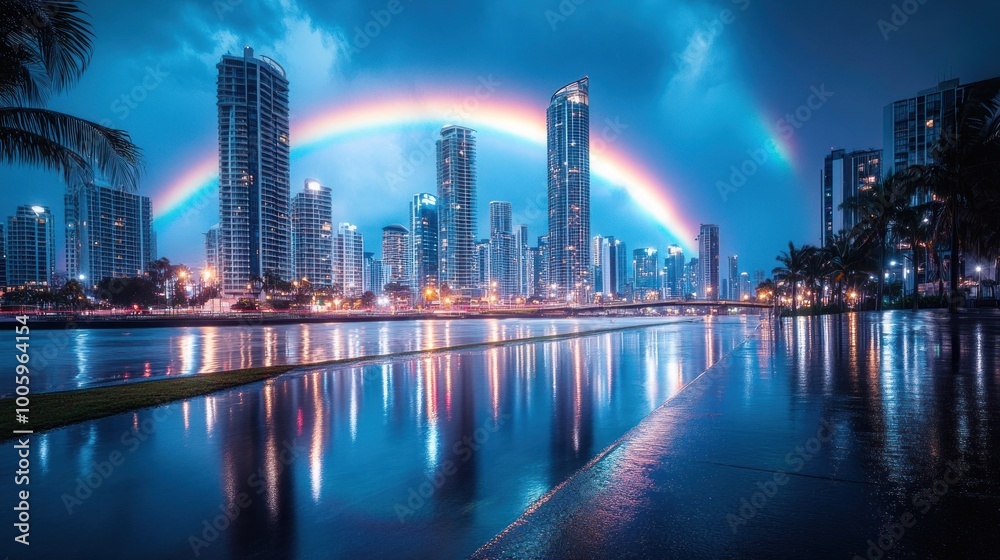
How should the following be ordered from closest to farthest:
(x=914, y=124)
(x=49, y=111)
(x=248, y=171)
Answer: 1. (x=49, y=111)
2. (x=914, y=124)
3. (x=248, y=171)

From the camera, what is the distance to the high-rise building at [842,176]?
129 m

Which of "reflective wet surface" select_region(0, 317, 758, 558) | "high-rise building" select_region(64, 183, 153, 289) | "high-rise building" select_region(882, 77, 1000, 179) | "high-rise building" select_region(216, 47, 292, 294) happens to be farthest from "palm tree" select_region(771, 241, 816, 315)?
"high-rise building" select_region(64, 183, 153, 289)

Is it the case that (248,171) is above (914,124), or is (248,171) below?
above

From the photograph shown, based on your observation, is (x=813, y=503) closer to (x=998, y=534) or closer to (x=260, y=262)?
(x=998, y=534)

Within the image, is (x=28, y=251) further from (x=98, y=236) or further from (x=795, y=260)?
(x=795, y=260)

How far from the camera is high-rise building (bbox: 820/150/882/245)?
12900 cm

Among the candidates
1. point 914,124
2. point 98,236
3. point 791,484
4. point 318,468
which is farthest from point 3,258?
point 914,124

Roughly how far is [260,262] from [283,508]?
172340 millimetres

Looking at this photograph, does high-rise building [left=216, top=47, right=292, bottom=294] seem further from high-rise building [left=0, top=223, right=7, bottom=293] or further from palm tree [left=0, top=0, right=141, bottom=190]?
palm tree [left=0, top=0, right=141, bottom=190]

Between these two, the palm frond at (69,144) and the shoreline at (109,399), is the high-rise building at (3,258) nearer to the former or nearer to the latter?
the shoreline at (109,399)

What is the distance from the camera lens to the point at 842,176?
14400 centimetres

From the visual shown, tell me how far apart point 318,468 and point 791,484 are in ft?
16.4

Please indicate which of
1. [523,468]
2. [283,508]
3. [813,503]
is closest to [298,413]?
[283,508]

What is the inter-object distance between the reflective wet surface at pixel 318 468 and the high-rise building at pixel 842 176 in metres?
146
